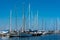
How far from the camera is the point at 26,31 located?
332ft

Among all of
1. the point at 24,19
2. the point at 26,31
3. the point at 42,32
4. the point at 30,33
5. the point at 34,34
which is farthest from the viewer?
the point at 42,32

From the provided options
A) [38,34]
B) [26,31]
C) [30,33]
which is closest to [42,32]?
[38,34]

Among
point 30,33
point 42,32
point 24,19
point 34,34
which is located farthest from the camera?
point 42,32

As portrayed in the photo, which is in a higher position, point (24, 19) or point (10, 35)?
point (24, 19)

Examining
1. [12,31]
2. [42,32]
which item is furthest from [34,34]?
[12,31]

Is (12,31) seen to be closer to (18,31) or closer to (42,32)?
(18,31)

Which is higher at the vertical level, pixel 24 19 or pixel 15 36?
pixel 24 19

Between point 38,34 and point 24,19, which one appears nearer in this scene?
point 24,19

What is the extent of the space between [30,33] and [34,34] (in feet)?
26.3

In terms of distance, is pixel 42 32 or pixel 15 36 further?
pixel 42 32

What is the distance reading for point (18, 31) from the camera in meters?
97.9

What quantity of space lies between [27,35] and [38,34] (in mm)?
19098

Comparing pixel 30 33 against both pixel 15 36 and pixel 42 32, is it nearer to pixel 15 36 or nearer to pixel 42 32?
pixel 15 36

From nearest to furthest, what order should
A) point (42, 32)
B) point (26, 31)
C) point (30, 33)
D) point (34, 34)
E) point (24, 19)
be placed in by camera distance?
point (24, 19), point (26, 31), point (30, 33), point (34, 34), point (42, 32)
